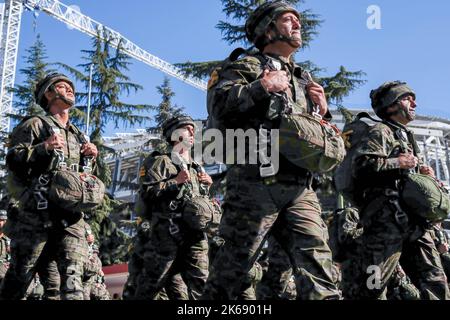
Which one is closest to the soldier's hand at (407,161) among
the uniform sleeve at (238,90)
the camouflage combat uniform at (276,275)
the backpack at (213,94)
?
the camouflage combat uniform at (276,275)

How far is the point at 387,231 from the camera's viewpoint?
6.55 meters

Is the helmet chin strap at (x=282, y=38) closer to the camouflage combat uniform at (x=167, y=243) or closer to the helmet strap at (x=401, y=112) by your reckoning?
the helmet strap at (x=401, y=112)

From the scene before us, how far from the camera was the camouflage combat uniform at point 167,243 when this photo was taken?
7.95m

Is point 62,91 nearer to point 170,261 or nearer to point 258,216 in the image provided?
point 170,261

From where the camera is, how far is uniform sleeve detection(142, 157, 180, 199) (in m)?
8.31

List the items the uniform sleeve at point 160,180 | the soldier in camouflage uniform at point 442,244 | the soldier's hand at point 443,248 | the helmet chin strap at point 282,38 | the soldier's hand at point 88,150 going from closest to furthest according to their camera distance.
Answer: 1. the helmet chin strap at point 282,38
2. the soldier's hand at point 88,150
3. the uniform sleeve at point 160,180
4. the soldier in camouflage uniform at point 442,244
5. the soldier's hand at point 443,248

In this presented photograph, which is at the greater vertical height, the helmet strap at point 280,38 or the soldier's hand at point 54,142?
the helmet strap at point 280,38

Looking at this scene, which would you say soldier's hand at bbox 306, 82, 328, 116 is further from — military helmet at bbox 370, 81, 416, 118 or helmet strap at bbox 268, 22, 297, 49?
military helmet at bbox 370, 81, 416, 118

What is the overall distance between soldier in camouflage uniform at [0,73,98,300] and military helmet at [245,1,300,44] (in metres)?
2.34

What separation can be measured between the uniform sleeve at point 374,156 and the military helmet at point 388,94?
Result: 611mm

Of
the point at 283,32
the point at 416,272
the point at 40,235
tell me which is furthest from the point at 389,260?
Result: the point at 40,235

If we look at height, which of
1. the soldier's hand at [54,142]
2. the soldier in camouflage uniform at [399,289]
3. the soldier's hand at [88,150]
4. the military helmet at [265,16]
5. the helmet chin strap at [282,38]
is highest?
the military helmet at [265,16]
